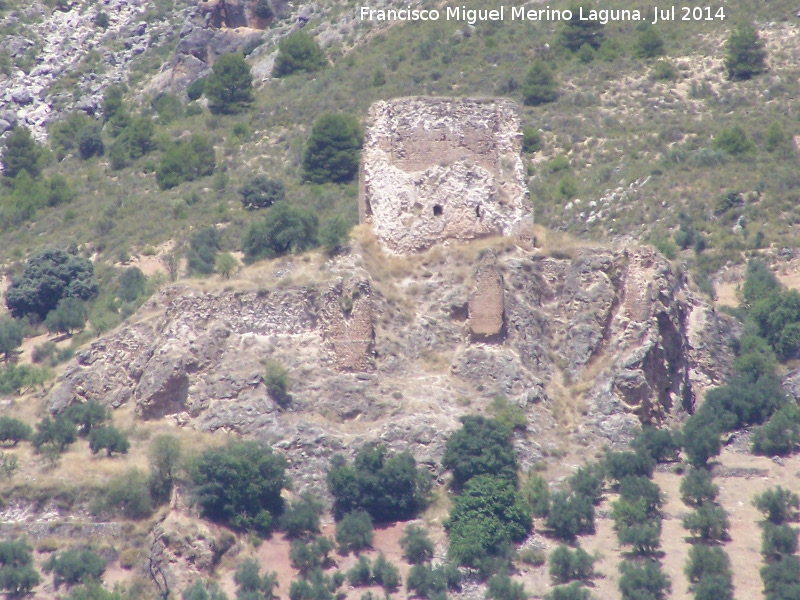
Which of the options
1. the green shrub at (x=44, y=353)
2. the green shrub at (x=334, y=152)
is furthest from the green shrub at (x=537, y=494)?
the green shrub at (x=334, y=152)

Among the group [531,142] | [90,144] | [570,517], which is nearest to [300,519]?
[570,517]

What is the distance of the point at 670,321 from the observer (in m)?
38.6

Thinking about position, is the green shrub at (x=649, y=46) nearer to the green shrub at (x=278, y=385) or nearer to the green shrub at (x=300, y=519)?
the green shrub at (x=278, y=385)

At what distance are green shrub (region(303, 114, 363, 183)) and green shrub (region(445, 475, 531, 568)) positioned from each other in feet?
102

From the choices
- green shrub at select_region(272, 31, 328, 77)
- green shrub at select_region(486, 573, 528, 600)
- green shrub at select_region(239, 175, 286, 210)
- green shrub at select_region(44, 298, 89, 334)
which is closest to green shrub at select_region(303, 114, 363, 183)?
green shrub at select_region(239, 175, 286, 210)

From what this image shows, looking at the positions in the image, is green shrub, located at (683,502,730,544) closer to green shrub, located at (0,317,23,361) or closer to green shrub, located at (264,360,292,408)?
green shrub, located at (264,360,292,408)

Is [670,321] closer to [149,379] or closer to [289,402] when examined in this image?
[289,402]

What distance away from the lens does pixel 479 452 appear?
114 ft

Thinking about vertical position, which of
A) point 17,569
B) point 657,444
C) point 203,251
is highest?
point 203,251

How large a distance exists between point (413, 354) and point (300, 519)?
5.70 m

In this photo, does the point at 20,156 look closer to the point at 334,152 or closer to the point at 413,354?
the point at 334,152

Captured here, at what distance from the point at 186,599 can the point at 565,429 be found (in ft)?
35.0

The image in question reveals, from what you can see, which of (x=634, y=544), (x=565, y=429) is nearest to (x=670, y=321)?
(x=565, y=429)

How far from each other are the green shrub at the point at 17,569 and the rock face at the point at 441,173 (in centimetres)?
1260
